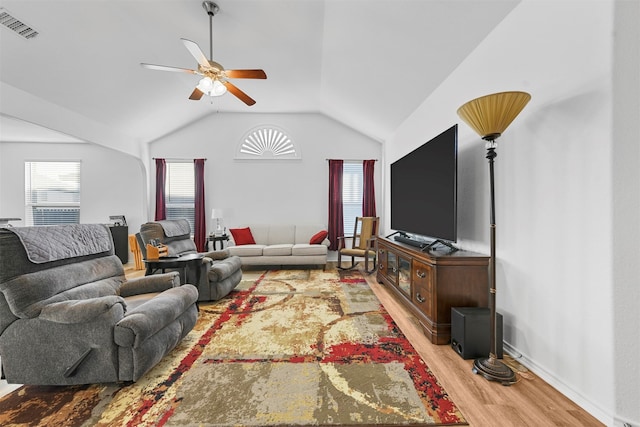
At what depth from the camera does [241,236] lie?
548 cm

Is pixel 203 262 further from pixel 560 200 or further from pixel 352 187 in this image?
pixel 352 187

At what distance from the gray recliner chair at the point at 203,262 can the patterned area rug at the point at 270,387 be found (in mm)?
528

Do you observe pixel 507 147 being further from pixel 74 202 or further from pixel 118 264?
pixel 74 202

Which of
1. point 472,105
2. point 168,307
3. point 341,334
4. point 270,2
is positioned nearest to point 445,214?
point 472,105

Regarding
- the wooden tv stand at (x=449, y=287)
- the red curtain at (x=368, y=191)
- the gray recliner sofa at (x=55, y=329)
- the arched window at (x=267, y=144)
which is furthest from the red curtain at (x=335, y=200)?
the gray recliner sofa at (x=55, y=329)

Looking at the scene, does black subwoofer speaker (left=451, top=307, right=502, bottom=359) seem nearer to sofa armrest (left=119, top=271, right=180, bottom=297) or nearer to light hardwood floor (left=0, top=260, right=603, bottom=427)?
light hardwood floor (left=0, top=260, right=603, bottom=427)

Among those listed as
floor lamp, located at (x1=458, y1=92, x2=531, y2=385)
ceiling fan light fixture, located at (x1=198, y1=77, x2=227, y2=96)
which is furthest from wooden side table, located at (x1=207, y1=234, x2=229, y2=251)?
floor lamp, located at (x1=458, y1=92, x2=531, y2=385)

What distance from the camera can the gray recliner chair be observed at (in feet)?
10.5

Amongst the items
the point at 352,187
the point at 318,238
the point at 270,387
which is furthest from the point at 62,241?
the point at 352,187

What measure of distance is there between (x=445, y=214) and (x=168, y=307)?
243 cm

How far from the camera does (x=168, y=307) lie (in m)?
1.92

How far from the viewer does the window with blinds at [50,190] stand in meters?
6.14

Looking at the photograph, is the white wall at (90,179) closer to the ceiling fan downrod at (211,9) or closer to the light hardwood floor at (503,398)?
the ceiling fan downrod at (211,9)

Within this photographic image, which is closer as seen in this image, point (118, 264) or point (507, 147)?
point (507, 147)
